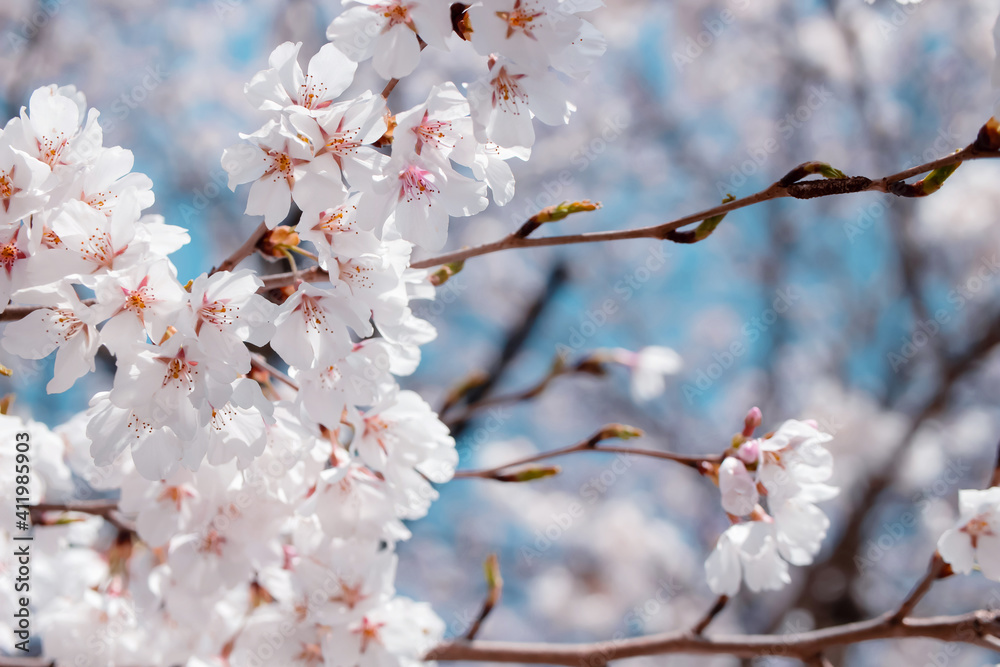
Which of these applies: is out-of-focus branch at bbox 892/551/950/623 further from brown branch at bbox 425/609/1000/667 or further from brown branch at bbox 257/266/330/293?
brown branch at bbox 257/266/330/293

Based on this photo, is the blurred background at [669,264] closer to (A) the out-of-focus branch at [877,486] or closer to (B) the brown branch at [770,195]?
(A) the out-of-focus branch at [877,486]

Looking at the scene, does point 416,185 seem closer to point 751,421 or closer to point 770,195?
point 770,195

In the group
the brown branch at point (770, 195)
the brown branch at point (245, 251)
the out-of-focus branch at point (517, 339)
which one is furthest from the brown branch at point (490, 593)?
the out-of-focus branch at point (517, 339)

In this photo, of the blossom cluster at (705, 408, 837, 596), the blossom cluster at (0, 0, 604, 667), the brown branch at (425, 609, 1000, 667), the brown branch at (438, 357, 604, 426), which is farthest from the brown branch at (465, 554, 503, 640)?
the brown branch at (438, 357, 604, 426)

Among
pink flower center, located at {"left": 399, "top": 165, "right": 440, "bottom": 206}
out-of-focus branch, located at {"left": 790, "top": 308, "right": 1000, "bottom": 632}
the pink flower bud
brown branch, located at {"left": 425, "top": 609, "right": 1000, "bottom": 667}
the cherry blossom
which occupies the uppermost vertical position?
pink flower center, located at {"left": 399, "top": 165, "right": 440, "bottom": 206}

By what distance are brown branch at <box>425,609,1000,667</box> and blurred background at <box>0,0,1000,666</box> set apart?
3447 millimetres

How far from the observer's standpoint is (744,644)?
4.66 feet

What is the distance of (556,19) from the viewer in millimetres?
882

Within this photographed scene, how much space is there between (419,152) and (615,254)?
6.44 metres

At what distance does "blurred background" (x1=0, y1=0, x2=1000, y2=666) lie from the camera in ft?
18.3

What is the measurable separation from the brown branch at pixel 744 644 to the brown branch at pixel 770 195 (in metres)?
0.84

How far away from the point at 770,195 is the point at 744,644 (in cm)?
95

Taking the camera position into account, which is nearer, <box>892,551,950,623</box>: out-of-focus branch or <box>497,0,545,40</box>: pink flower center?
<box>497,0,545,40</box>: pink flower center

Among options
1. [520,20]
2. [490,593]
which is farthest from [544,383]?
[520,20]
